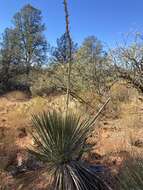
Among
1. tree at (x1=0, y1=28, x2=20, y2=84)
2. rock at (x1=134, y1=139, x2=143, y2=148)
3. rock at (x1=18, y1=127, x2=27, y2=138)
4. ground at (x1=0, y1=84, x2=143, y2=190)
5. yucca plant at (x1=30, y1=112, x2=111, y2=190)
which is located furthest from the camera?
tree at (x1=0, y1=28, x2=20, y2=84)

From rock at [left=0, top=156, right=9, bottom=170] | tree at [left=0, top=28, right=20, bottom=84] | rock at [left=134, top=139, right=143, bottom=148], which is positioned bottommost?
rock at [left=0, top=156, right=9, bottom=170]

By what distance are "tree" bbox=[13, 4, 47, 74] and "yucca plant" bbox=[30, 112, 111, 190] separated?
913 inches

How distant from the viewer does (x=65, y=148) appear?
5.40 metres

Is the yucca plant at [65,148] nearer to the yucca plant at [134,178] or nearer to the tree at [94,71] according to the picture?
the yucca plant at [134,178]

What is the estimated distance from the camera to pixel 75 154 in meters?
5.55

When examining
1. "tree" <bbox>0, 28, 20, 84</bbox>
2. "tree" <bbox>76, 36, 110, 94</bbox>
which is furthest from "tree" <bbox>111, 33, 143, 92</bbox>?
"tree" <bbox>0, 28, 20, 84</bbox>

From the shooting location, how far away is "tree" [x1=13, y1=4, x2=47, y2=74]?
2908 centimetres

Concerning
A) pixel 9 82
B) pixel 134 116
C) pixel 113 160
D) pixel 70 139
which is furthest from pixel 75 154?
pixel 9 82

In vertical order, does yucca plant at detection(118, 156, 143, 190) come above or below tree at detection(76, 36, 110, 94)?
below

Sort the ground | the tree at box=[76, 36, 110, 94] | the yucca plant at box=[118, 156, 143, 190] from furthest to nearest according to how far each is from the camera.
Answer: the tree at box=[76, 36, 110, 94]
the ground
the yucca plant at box=[118, 156, 143, 190]

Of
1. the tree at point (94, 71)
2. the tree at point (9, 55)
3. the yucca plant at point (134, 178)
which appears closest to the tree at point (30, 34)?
the tree at point (9, 55)

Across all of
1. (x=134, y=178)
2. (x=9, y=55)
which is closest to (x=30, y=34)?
(x=9, y=55)

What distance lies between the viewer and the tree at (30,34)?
95.4ft

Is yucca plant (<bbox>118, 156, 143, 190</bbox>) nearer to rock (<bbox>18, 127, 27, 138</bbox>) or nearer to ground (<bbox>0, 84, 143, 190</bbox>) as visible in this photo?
ground (<bbox>0, 84, 143, 190</bbox>)
